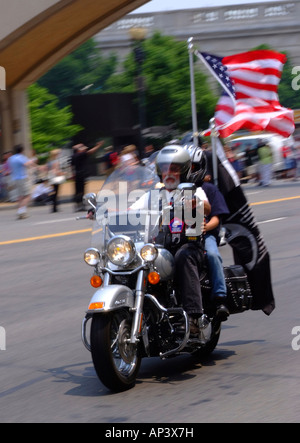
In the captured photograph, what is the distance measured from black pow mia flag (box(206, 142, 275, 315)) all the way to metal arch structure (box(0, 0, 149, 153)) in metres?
19.4

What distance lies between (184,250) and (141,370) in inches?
36.8

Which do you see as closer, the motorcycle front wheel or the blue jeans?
the motorcycle front wheel

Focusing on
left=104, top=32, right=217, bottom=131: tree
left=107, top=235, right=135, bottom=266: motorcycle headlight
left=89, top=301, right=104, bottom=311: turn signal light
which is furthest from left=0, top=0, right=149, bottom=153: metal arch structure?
left=104, top=32, right=217, bottom=131: tree

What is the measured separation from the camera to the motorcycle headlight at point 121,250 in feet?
18.6

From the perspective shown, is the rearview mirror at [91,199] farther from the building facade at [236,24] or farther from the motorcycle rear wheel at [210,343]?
the building facade at [236,24]

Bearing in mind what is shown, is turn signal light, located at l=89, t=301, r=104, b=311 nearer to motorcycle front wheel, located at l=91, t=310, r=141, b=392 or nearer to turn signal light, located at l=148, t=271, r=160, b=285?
motorcycle front wheel, located at l=91, t=310, r=141, b=392

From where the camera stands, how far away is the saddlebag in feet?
21.2

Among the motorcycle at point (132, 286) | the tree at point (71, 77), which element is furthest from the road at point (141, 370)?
the tree at point (71, 77)

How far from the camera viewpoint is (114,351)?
561 centimetres

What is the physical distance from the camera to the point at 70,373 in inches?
253

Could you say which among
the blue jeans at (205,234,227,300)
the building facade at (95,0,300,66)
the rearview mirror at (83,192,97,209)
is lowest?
the blue jeans at (205,234,227,300)

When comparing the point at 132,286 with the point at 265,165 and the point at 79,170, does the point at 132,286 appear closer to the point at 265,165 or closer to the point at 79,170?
the point at 79,170

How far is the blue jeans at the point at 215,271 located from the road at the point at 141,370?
1.71 feet

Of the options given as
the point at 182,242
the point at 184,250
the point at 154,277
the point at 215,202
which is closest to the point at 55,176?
the point at 215,202
